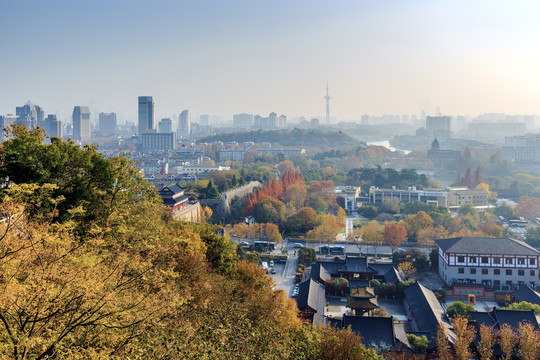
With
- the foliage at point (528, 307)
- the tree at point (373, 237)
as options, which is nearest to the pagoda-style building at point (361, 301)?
the foliage at point (528, 307)

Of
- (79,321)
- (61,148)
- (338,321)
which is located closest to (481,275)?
(338,321)

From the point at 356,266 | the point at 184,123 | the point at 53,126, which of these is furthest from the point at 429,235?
the point at 184,123

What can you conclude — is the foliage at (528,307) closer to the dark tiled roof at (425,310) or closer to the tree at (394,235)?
the dark tiled roof at (425,310)

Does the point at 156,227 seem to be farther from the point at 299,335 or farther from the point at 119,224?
the point at 299,335

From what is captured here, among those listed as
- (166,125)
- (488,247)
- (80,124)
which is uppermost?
(166,125)

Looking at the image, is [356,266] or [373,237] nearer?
[356,266]

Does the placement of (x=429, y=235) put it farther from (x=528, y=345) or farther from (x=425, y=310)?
(x=528, y=345)
